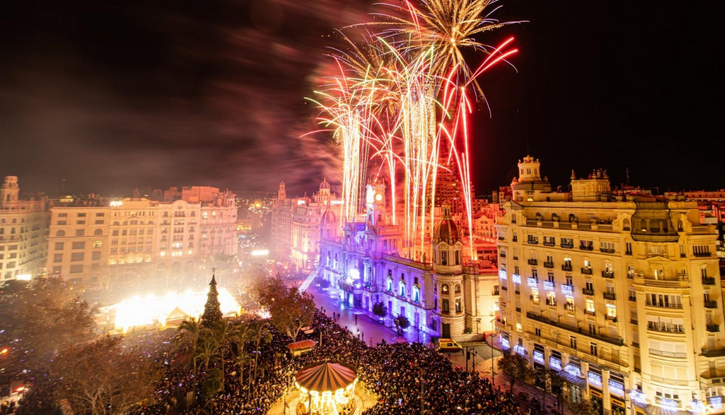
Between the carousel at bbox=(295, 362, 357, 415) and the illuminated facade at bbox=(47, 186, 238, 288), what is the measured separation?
190ft

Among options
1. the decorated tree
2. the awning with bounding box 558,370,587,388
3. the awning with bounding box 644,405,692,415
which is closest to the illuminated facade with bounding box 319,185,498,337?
the awning with bounding box 558,370,587,388

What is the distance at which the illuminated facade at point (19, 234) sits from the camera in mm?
59469

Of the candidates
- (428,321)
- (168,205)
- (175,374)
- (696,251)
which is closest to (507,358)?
(428,321)

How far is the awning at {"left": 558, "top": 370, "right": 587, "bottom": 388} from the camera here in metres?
27.4

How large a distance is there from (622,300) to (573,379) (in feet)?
26.8

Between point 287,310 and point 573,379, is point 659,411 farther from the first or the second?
point 287,310

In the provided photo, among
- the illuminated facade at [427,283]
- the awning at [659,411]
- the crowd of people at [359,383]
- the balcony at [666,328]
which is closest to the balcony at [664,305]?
the balcony at [666,328]

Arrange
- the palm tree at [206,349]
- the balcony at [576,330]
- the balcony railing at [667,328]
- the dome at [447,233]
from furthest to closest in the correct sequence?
the dome at [447,233], the palm tree at [206,349], the balcony at [576,330], the balcony railing at [667,328]

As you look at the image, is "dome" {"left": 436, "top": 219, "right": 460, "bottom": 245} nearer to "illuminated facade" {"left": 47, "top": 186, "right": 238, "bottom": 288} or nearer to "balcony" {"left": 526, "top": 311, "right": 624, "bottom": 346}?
"balcony" {"left": 526, "top": 311, "right": 624, "bottom": 346}

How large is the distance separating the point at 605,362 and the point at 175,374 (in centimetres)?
3641

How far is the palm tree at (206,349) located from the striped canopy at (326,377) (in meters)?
Result: 9.44

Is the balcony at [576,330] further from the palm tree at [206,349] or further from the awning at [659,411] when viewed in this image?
the palm tree at [206,349]

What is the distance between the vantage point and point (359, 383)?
92.9ft

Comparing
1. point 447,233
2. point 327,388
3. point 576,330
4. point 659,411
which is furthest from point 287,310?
point 659,411
